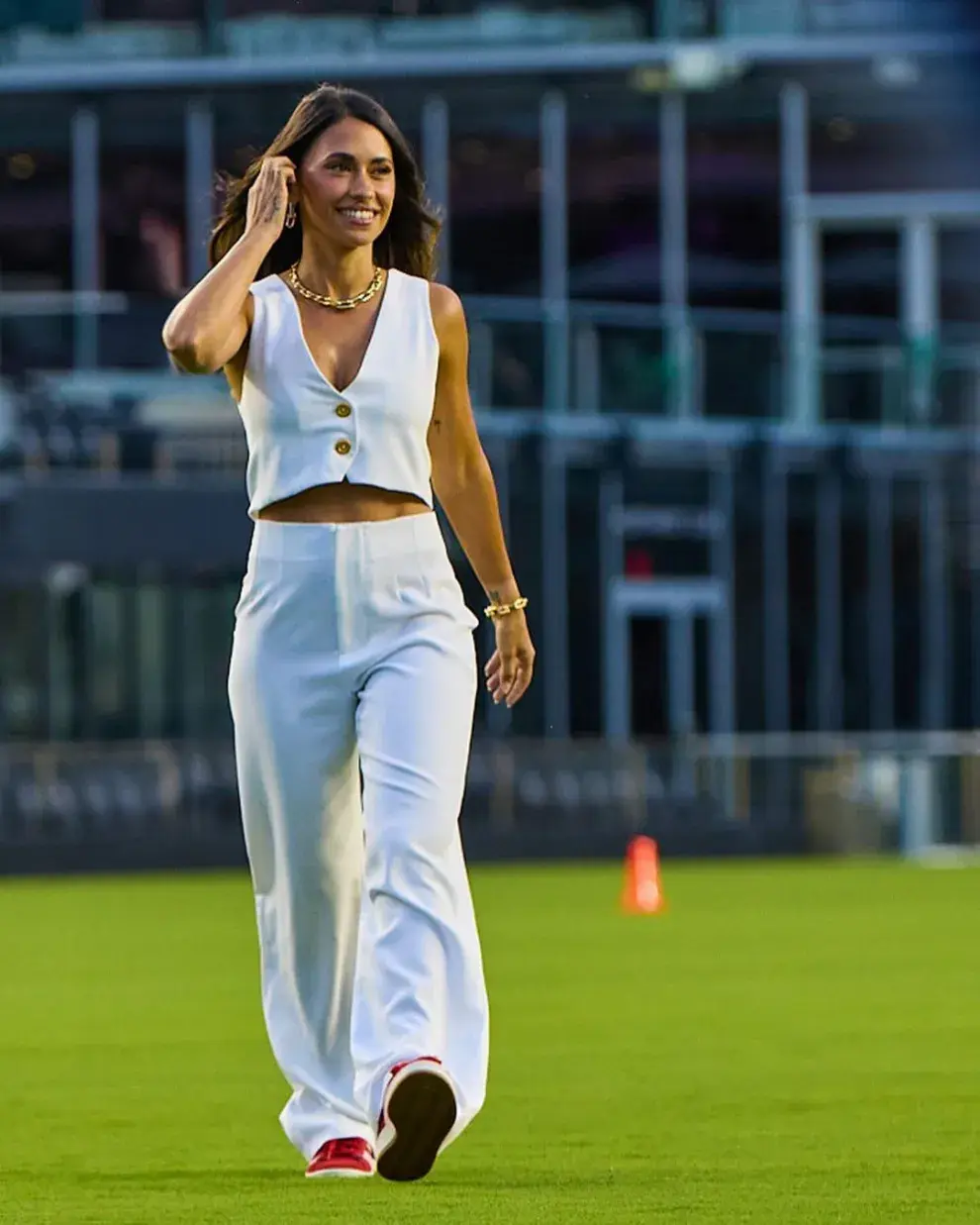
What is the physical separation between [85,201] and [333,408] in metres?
27.2

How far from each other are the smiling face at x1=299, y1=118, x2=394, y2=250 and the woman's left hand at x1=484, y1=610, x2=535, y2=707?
0.86 m

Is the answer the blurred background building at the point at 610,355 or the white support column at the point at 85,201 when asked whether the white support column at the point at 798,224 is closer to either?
the blurred background building at the point at 610,355

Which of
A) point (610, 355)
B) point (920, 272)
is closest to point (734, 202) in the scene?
point (920, 272)

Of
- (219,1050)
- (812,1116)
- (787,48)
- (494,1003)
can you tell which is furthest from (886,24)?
(812,1116)

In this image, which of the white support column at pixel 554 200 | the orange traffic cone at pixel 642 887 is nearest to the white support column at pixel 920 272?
the white support column at pixel 554 200

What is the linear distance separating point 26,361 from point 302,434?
75.5ft

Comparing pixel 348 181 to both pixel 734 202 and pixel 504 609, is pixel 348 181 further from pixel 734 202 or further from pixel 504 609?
pixel 734 202

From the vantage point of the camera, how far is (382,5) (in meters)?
33.4

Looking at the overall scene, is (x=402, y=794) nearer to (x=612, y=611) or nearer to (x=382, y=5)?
(x=612, y=611)

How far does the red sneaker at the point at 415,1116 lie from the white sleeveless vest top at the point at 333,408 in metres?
1.16

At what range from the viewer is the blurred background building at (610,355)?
1168 inches

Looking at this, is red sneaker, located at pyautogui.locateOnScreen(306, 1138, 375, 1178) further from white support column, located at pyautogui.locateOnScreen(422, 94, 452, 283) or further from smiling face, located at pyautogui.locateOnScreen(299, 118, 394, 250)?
white support column, located at pyautogui.locateOnScreen(422, 94, 452, 283)

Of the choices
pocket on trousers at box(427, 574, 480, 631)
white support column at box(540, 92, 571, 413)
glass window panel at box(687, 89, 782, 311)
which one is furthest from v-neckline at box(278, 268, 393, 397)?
glass window panel at box(687, 89, 782, 311)

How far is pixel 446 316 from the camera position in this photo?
285 inches
